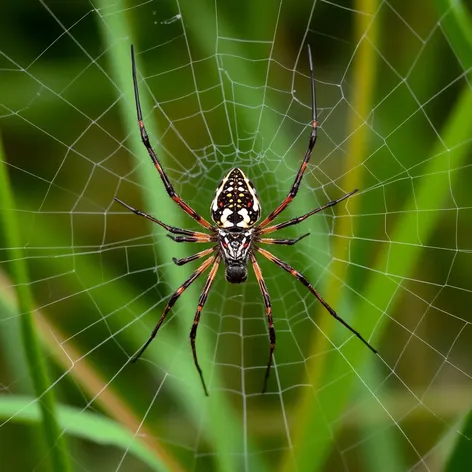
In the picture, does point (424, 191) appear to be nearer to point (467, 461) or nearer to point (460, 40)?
point (460, 40)

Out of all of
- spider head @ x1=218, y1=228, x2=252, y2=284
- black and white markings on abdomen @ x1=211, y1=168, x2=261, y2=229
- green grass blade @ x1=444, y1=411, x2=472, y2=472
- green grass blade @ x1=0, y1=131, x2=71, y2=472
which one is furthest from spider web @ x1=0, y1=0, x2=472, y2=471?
green grass blade @ x1=444, y1=411, x2=472, y2=472

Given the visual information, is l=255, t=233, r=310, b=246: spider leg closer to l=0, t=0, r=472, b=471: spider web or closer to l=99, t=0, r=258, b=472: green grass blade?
l=0, t=0, r=472, b=471: spider web

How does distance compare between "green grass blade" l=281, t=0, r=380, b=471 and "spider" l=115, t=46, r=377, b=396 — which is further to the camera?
"spider" l=115, t=46, r=377, b=396

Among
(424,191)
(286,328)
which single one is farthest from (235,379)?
(424,191)

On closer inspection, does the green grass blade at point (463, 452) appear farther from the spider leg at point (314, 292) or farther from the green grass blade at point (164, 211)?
the green grass blade at point (164, 211)

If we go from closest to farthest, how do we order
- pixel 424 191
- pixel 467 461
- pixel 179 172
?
pixel 467 461, pixel 424 191, pixel 179 172

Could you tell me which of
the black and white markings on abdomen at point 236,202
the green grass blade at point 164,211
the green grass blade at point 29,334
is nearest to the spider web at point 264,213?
the green grass blade at point 164,211
